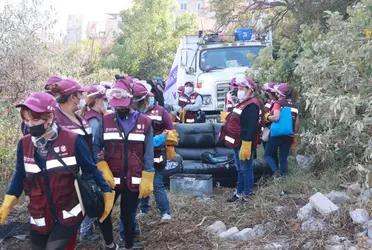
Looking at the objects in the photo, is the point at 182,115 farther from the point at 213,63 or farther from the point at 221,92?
the point at 213,63

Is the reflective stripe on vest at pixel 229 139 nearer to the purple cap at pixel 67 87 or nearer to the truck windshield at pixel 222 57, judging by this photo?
the purple cap at pixel 67 87

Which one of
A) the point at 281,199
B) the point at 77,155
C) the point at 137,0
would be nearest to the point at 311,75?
the point at 281,199

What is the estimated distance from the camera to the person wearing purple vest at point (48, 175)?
3.83 meters

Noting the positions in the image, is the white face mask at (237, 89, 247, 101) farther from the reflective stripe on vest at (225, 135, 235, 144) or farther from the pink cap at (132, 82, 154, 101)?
the pink cap at (132, 82, 154, 101)

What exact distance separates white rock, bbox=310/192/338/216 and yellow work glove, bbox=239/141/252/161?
4.37 ft

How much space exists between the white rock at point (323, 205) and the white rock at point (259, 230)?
574mm

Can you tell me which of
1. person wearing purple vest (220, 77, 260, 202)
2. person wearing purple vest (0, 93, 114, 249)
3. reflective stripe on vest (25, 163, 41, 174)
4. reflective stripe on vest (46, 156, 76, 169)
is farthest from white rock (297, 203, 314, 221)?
reflective stripe on vest (25, 163, 41, 174)

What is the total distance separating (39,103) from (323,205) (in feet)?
10.5

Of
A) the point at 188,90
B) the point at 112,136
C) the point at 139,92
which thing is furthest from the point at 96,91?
the point at 188,90

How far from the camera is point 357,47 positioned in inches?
263

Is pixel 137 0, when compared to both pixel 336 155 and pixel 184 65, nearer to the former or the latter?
pixel 184 65

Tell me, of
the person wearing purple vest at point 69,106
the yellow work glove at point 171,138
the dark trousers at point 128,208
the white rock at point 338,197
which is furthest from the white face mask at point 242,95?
the person wearing purple vest at point 69,106

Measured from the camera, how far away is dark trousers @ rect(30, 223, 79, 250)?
153 inches

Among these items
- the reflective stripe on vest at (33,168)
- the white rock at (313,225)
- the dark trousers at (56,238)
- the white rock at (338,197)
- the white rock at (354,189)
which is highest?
the reflective stripe on vest at (33,168)
